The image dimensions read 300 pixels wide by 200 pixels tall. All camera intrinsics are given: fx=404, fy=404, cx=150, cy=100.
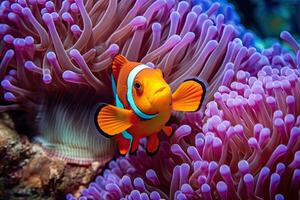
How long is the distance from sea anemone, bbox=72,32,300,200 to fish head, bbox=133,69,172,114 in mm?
225

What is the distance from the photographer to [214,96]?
150 centimetres

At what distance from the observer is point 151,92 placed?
1.20 meters

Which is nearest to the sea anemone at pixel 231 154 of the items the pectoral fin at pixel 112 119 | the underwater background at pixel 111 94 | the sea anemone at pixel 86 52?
the underwater background at pixel 111 94

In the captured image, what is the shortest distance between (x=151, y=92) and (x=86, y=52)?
1.55 feet

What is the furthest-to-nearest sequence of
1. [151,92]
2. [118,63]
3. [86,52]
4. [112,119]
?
[86,52] → [118,63] → [112,119] → [151,92]

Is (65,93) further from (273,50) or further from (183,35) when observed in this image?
(273,50)

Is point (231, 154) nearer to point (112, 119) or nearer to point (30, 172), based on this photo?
point (112, 119)

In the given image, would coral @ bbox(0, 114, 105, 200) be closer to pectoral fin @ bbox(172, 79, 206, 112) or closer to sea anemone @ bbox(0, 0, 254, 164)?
sea anemone @ bbox(0, 0, 254, 164)

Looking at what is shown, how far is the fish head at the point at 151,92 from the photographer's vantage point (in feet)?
3.92

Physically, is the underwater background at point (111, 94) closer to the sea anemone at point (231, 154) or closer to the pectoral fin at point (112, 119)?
the sea anemone at point (231, 154)

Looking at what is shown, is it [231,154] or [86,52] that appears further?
[86,52]

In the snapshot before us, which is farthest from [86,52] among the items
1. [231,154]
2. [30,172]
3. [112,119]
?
[231,154]

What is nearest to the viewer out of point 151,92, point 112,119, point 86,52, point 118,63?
point 151,92

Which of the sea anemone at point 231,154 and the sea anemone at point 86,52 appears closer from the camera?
the sea anemone at point 231,154
